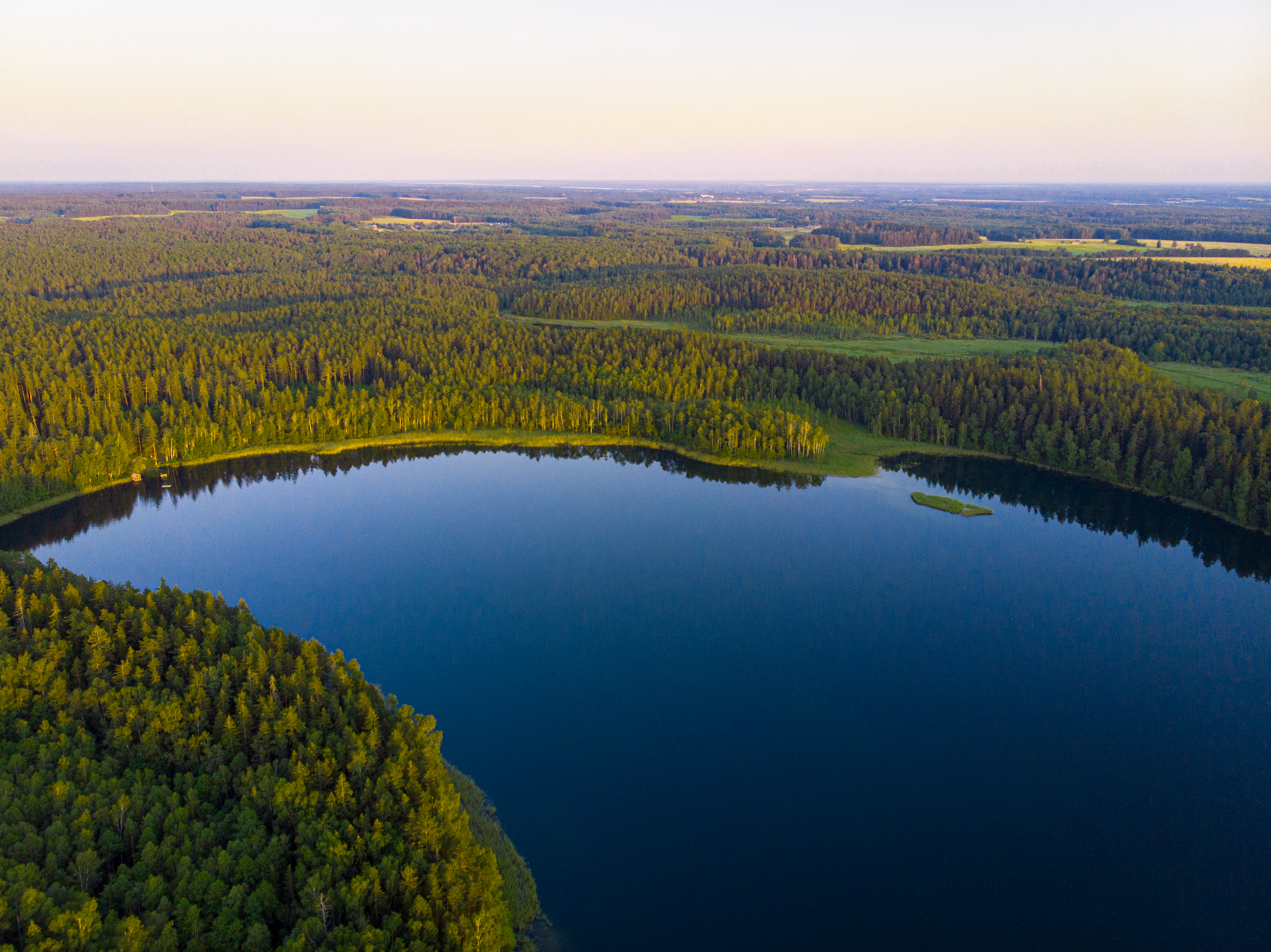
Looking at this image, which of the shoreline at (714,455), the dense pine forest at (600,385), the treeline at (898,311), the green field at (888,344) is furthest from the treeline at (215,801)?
the treeline at (898,311)

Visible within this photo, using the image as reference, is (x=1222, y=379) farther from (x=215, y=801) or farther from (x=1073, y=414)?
(x=215, y=801)

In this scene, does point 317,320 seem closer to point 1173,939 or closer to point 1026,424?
point 1026,424

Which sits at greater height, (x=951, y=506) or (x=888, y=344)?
(x=888, y=344)

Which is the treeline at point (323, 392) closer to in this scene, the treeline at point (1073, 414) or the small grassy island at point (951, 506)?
the treeline at point (1073, 414)

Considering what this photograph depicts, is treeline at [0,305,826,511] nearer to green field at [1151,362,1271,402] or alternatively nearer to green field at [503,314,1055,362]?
green field at [503,314,1055,362]

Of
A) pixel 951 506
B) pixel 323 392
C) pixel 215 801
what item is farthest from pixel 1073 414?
pixel 215 801

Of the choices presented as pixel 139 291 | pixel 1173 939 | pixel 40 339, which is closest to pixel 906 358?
pixel 1173 939
